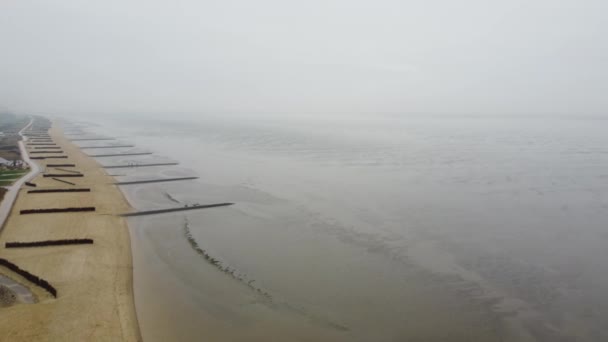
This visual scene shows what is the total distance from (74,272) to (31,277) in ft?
6.72

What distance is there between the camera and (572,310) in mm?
18625

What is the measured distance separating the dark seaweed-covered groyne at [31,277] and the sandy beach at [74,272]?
23 centimetres

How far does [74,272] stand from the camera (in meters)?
21.4

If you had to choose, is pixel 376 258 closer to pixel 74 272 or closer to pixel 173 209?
pixel 74 272

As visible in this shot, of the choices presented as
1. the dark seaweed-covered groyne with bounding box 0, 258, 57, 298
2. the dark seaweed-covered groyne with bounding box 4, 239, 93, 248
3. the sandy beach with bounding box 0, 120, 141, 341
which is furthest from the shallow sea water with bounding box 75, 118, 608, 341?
the dark seaweed-covered groyne with bounding box 0, 258, 57, 298

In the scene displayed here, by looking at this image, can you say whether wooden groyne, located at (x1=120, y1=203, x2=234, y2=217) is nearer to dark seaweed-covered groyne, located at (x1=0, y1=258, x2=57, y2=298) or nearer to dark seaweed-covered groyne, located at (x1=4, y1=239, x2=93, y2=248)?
dark seaweed-covered groyne, located at (x1=4, y1=239, x2=93, y2=248)

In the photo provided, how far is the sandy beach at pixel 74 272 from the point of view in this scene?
16.1 meters

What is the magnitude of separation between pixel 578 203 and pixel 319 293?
33.4m

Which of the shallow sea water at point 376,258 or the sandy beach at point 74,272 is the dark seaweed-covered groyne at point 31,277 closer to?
the sandy beach at point 74,272

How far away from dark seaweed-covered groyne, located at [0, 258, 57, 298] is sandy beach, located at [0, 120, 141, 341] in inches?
9.1

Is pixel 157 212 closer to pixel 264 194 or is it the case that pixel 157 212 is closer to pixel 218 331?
pixel 264 194

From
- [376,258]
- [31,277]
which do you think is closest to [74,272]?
[31,277]

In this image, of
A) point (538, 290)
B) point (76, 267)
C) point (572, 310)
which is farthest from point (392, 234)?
point (76, 267)

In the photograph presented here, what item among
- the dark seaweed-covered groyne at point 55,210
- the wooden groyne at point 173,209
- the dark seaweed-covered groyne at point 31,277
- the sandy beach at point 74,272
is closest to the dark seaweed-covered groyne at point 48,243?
the sandy beach at point 74,272
